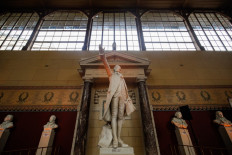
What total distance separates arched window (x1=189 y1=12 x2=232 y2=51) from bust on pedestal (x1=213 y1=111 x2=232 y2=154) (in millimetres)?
4844

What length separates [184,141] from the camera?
439 cm

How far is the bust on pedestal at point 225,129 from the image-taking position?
4.55m

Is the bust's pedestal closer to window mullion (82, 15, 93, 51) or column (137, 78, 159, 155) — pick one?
column (137, 78, 159, 155)

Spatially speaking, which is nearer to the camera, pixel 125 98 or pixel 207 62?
pixel 125 98

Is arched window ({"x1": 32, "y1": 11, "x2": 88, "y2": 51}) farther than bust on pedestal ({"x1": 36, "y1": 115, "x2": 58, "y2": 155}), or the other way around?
arched window ({"x1": 32, "y1": 11, "x2": 88, "y2": 51})

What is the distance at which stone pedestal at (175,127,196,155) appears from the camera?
4.17 meters

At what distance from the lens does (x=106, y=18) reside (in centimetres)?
1003

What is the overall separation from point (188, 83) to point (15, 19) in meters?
11.8

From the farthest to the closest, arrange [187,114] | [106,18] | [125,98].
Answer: [106,18]
[187,114]
[125,98]

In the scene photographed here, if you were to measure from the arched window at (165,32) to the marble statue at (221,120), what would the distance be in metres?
4.46

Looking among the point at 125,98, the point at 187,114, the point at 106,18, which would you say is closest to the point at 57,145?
the point at 125,98

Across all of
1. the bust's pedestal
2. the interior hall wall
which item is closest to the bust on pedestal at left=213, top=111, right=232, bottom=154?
the interior hall wall

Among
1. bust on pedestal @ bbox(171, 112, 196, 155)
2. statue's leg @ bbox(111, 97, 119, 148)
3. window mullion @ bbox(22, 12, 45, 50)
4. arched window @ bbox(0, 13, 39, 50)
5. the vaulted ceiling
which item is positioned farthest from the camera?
the vaulted ceiling

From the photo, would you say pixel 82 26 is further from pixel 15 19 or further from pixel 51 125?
pixel 51 125
